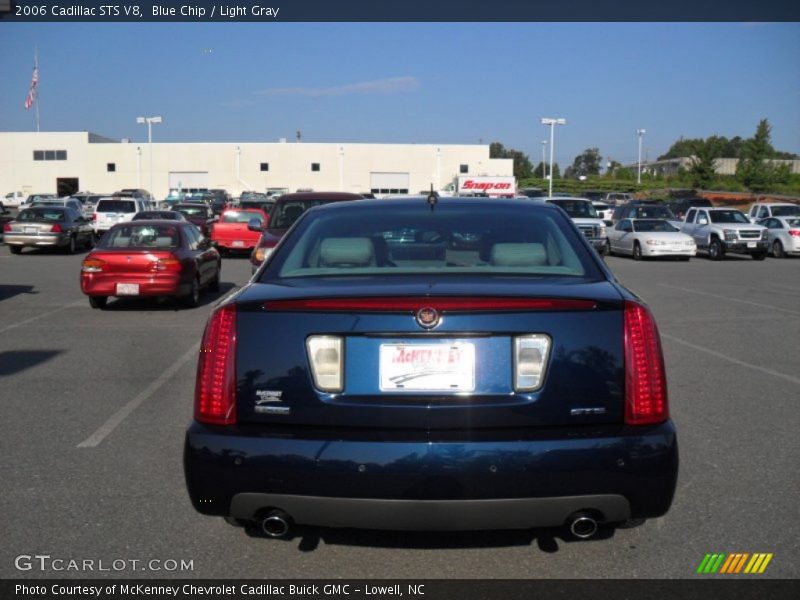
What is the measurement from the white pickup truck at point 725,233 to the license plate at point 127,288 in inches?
835

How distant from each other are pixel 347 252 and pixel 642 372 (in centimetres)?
167

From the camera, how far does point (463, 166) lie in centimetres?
8119

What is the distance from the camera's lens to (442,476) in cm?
345

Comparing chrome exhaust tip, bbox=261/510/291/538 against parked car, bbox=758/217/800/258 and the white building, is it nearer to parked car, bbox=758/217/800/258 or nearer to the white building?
parked car, bbox=758/217/800/258

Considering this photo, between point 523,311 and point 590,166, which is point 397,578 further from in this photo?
point 590,166

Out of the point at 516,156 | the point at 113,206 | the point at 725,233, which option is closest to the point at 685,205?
the point at 725,233

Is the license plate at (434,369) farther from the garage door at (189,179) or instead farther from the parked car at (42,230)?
the garage door at (189,179)

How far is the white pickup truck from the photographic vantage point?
28828 millimetres

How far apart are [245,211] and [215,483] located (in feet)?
79.9

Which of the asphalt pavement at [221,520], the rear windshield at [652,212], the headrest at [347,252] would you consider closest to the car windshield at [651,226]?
the rear windshield at [652,212]

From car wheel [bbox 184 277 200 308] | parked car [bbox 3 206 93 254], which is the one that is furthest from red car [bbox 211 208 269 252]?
car wheel [bbox 184 277 200 308]

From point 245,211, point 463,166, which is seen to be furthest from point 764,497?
point 463,166

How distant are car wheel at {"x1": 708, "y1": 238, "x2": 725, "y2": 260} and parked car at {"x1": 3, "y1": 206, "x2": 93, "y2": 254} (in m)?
21.0

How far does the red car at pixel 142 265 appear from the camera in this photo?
13781mm
